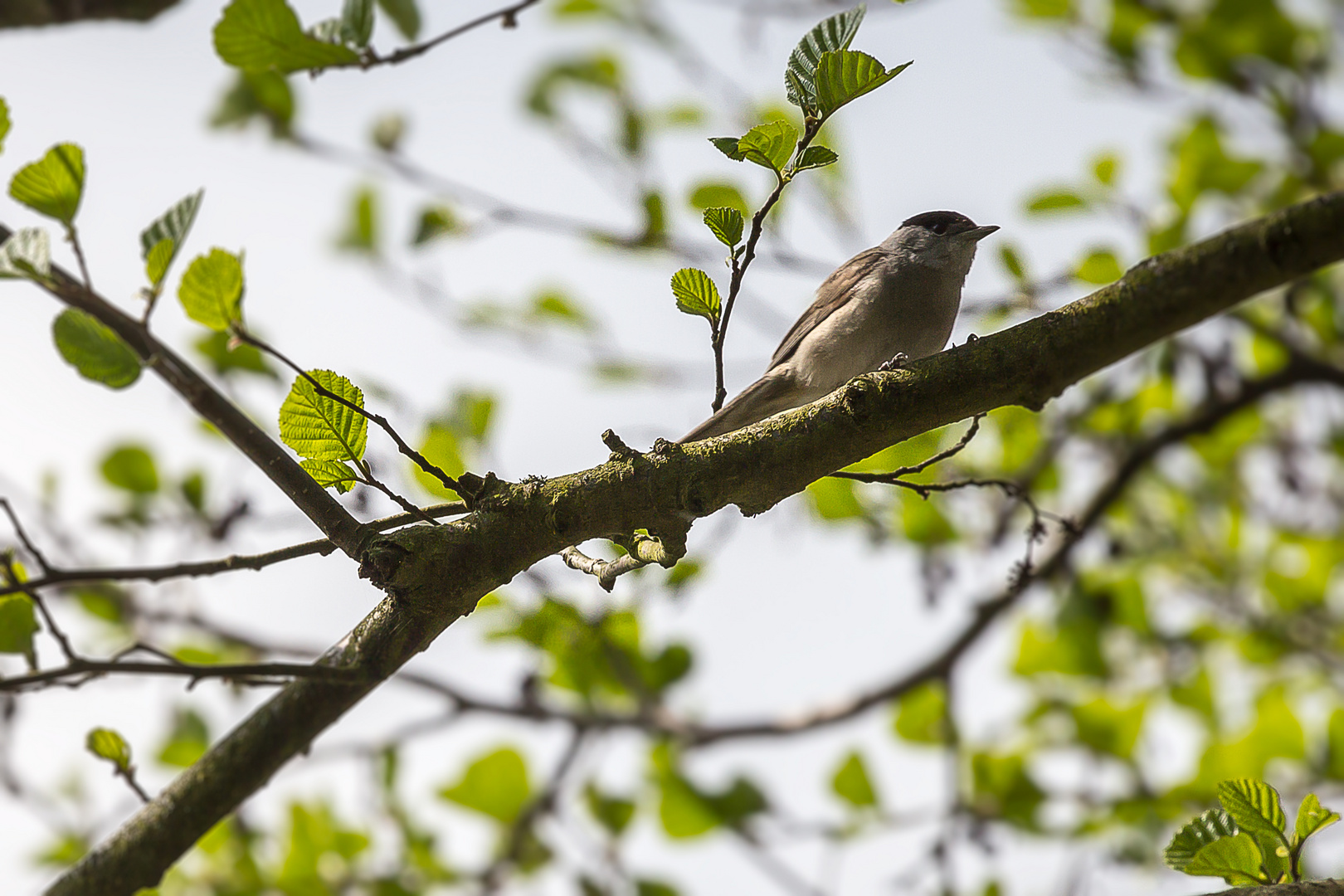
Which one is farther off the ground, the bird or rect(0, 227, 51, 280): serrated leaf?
the bird

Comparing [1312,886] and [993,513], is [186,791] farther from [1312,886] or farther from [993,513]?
[993,513]

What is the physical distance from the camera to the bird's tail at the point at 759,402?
335 cm

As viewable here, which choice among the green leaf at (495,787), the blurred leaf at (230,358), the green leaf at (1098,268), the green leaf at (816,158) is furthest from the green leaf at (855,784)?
the green leaf at (816,158)

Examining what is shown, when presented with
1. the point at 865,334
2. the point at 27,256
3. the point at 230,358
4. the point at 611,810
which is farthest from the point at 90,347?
the point at 611,810

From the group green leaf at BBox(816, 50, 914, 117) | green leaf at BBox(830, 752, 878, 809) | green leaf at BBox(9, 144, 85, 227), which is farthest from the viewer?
green leaf at BBox(830, 752, 878, 809)

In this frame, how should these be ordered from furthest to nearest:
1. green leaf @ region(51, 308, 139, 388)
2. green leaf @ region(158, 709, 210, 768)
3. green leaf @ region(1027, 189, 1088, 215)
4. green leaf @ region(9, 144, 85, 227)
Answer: green leaf @ region(158, 709, 210, 768) < green leaf @ region(1027, 189, 1088, 215) < green leaf @ region(51, 308, 139, 388) < green leaf @ region(9, 144, 85, 227)

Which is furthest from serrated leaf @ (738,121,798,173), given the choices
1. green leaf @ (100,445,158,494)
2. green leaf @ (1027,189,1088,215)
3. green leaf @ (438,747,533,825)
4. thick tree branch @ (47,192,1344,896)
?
green leaf @ (438,747,533,825)

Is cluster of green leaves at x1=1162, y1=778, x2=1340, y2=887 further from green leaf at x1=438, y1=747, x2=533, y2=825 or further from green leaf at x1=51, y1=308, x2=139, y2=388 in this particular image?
green leaf at x1=438, y1=747, x2=533, y2=825

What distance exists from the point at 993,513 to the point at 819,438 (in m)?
3.27

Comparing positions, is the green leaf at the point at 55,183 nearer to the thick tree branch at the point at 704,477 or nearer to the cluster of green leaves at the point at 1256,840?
the thick tree branch at the point at 704,477

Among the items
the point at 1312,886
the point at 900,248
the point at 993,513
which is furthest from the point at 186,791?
the point at 993,513

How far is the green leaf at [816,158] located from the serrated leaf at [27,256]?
1.38m

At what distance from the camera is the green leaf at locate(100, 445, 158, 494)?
159 inches

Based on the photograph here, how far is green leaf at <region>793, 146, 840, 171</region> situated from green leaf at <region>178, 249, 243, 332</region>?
107 centimetres
